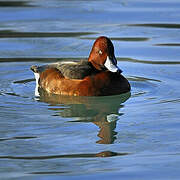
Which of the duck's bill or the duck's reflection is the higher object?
the duck's bill

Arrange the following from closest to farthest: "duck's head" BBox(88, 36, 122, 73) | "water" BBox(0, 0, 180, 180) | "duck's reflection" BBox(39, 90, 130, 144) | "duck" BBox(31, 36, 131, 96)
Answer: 1. "water" BBox(0, 0, 180, 180)
2. "duck's reflection" BBox(39, 90, 130, 144)
3. "duck" BBox(31, 36, 131, 96)
4. "duck's head" BBox(88, 36, 122, 73)

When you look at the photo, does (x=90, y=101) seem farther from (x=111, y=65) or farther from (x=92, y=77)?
(x=111, y=65)

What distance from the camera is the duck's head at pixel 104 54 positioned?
966 centimetres

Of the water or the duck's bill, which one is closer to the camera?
the water

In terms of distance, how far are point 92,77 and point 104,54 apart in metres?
0.44

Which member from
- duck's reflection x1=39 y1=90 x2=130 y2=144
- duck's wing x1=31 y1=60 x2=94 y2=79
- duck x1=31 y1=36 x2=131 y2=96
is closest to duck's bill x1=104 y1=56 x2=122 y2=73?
duck x1=31 y1=36 x2=131 y2=96

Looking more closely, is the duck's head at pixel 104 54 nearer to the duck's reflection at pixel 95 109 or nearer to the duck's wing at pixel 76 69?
the duck's wing at pixel 76 69

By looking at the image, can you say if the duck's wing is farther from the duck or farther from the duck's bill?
the duck's bill

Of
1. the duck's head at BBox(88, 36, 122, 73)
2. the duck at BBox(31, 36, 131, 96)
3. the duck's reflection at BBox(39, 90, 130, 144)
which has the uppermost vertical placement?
the duck's head at BBox(88, 36, 122, 73)

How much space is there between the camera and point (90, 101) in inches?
367

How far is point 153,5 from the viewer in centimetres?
1481

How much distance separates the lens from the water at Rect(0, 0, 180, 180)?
6719 mm

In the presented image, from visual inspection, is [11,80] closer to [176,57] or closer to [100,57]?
[100,57]

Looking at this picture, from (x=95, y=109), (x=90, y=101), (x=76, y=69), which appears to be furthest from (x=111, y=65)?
(x=95, y=109)
